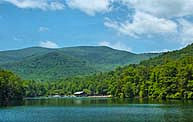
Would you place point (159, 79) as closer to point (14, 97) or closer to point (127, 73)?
point (127, 73)

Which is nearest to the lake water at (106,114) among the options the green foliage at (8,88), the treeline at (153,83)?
the treeline at (153,83)

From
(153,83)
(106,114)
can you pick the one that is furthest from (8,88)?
(106,114)

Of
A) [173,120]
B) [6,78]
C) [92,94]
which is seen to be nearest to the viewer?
[173,120]

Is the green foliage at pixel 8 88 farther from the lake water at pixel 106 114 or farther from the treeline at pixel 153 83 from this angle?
the lake water at pixel 106 114

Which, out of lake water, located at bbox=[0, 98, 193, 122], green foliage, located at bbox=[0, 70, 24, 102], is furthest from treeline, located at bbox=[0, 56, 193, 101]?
lake water, located at bbox=[0, 98, 193, 122]

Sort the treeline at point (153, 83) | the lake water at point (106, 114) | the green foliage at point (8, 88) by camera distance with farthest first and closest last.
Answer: the green foliage at point (8, 88) < the treeline at point (153, 83) < the lake water at point (106, 114)

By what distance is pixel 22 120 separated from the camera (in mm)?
48500

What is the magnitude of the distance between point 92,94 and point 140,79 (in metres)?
70.0

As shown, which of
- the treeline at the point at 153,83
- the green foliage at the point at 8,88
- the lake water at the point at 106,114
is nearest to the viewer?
the lake water at the point at 106,114

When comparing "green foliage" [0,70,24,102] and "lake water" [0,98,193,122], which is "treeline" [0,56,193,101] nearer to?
"green foliage" [0,70,24,102]

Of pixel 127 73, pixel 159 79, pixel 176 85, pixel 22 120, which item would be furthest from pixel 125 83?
pixel 22 120

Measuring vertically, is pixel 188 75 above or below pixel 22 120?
above

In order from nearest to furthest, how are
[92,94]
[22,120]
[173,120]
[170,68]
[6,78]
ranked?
[173,120] < [22,120] < [170,68] < [6,78] < [92,94]

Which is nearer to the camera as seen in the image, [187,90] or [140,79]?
[187,90]
